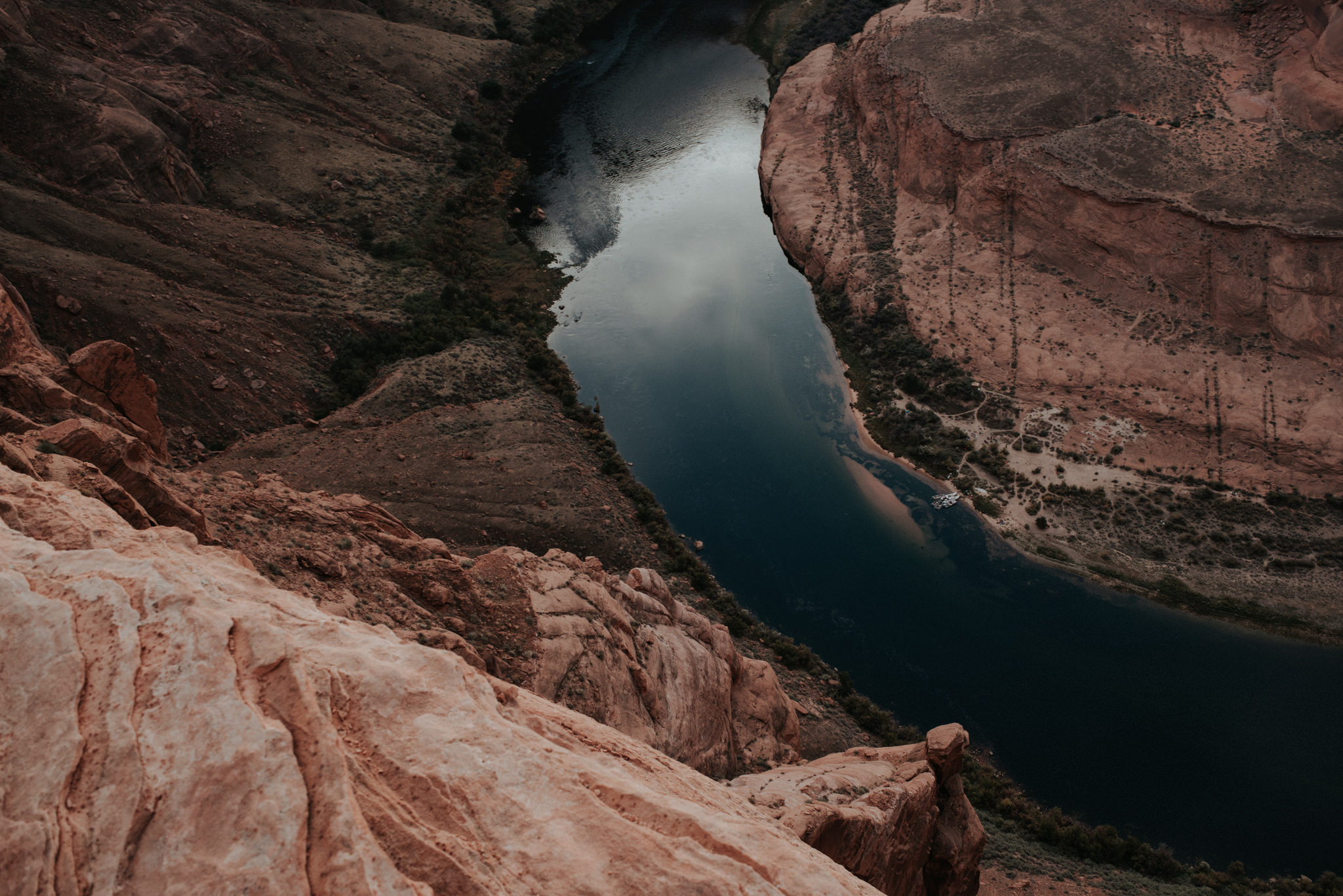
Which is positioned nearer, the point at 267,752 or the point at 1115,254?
the point at 267,752

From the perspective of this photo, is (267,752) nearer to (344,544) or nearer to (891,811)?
(344,544)

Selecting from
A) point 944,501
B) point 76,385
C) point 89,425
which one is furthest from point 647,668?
point 944,501

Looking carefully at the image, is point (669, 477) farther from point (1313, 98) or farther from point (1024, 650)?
point (1313, 98)

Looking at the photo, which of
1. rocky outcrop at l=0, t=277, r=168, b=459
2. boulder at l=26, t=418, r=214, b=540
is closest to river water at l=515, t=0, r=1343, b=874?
rocky outcrop at l=0, t=277, r=168, b=459

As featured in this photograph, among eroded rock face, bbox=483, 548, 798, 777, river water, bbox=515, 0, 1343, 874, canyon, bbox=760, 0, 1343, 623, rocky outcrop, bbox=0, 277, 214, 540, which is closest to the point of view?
rocky outcrop, bbox=0, 277, 214, 540

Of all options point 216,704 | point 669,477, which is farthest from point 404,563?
point 669,477

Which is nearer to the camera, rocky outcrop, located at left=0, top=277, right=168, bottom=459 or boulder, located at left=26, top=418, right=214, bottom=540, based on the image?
boulder, located at left=26, top=418, right=214, bottom=540

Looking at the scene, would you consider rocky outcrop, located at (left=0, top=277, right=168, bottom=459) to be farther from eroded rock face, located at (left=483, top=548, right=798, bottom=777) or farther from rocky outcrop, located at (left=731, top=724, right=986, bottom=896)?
rocky outcrop, located at (left=731, top=724, right=986, bottom=896)
